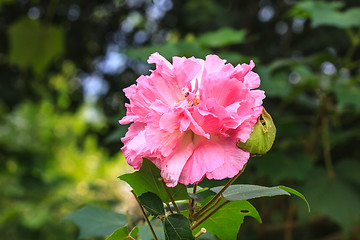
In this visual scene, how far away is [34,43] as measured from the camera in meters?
1.68

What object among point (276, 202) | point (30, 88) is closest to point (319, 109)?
point (276, 202)

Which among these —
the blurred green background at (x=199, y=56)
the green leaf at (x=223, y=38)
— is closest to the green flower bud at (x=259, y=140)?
the blurred green background at (x=199, y=56)

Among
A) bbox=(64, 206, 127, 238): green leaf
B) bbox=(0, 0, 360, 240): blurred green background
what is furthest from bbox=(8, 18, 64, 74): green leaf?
bbox=(64, 206, 127, 238): green leaf

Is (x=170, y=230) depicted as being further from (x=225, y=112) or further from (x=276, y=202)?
(x=276, y=202)

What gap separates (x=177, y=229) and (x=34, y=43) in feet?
4.95

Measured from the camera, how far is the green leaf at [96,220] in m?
0.60

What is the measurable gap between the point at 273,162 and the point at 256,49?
1.83 feet

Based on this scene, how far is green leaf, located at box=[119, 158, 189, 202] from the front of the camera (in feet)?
1.15

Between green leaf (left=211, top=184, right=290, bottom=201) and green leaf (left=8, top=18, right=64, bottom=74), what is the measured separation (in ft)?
4.46

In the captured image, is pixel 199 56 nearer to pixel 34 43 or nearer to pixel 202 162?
pixel 202 162

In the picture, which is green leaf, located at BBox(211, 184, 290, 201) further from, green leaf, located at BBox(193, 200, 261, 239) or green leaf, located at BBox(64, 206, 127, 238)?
green leaf, located at BBox(64, 206, 127, 238)

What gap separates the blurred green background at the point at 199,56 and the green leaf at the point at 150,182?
63 centimetres

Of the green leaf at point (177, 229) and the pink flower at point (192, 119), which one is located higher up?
the pink flower at point (192, 119)

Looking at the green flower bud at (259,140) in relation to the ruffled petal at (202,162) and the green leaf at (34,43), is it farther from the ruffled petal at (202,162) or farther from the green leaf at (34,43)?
the green leaf at (34,43)
